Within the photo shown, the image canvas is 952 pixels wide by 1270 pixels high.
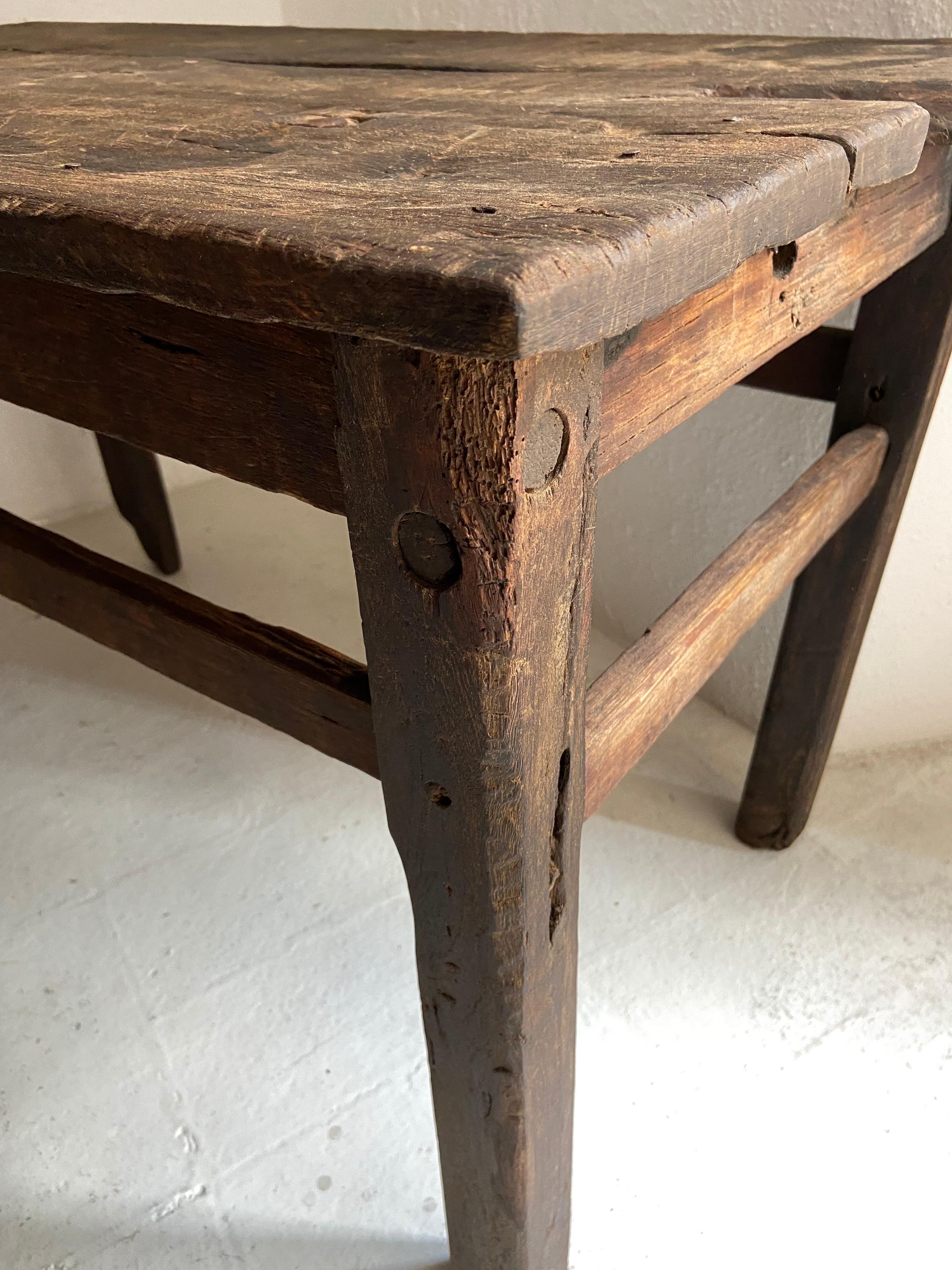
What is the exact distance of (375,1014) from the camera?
103cm

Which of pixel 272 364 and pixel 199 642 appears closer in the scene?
pixel 272 364

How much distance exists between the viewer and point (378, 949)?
1096mm

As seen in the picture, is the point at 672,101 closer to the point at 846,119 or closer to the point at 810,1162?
the point at 846,119

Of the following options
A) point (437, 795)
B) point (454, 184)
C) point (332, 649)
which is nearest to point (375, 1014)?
point (332, 649)

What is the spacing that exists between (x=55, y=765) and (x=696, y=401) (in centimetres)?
108

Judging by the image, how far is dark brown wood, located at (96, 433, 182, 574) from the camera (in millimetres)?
1599

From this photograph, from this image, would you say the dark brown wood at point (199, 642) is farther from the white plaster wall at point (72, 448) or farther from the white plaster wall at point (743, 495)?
the white plaster wall at point (72, 448)

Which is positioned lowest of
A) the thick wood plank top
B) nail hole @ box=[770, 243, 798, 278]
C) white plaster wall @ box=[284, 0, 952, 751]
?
white plaster wall @ box=[284, 0, 952, 751]

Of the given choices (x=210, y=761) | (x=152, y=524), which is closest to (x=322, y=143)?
(x=210, y=761)

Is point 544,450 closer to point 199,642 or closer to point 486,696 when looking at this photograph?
point 486,696

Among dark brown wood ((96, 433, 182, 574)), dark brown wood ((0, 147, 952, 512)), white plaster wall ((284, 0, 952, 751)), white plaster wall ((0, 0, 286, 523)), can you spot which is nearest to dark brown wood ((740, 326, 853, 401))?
→ white plaster wall ((284, 0, 952, 751))

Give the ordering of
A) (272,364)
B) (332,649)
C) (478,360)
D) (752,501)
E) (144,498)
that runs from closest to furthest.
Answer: (478,360) → (272,364) → (332,649) → (752,501) → (144,498)

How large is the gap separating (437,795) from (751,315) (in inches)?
12.3

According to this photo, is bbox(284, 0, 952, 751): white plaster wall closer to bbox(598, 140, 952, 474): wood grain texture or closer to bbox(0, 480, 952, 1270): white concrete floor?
bbox(0, 480, 952, 1270): white concrete floor
